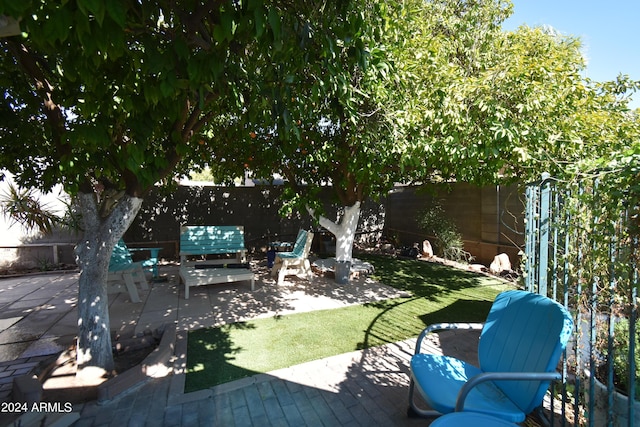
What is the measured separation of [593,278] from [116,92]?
388cm

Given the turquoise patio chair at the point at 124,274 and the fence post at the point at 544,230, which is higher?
the fence post at the point at 544,230

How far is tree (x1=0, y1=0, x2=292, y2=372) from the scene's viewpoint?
77.7 inches

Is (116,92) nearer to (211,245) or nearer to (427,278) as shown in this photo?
(211,245)

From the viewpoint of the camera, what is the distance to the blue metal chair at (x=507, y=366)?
5.95 feet

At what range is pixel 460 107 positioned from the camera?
3.97m

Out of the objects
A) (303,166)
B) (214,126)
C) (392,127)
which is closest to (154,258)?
(214,126)

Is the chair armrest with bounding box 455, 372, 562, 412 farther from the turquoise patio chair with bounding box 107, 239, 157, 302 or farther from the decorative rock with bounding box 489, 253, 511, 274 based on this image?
the decorative rock with bounding box 489, 253, 511, 274

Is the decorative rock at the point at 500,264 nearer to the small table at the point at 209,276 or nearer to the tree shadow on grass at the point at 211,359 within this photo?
the small table at the point at 209,276

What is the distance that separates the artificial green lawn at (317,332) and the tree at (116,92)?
3.42 feet

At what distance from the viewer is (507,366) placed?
2.20 meters

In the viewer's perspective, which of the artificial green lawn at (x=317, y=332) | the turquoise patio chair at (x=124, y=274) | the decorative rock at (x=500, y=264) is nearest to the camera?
the artificial green lawn at (x=317, y=332)

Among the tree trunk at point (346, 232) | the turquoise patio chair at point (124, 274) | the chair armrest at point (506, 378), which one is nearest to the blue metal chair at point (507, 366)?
the chair armrest at point (506, 378)

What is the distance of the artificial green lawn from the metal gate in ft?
6.36

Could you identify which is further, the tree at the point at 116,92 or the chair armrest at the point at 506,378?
the tree at the point at 116,92
